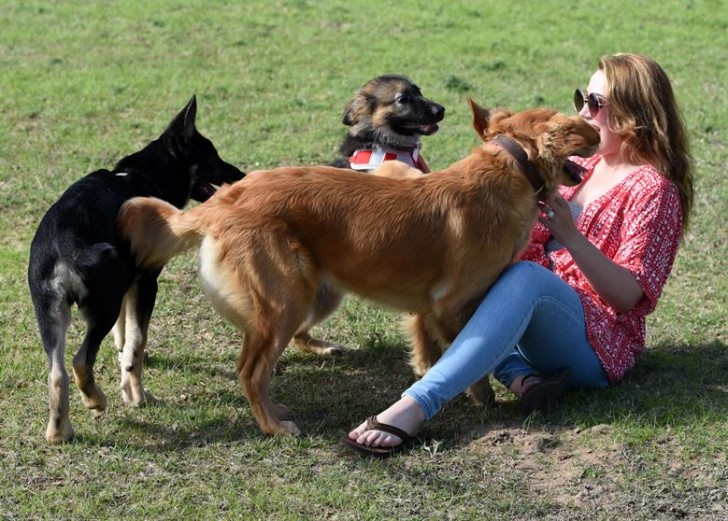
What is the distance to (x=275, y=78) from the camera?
36.3ft

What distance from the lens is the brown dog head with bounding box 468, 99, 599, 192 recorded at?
14.6 feet

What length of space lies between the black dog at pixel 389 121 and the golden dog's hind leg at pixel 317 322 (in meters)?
1.18

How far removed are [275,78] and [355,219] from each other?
22.8 feet

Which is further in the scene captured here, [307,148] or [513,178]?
[307,148]

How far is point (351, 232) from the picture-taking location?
4.43 m

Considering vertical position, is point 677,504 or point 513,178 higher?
point 513,178

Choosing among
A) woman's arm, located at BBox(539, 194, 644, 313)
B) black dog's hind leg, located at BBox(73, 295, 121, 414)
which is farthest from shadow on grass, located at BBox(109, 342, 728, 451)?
woman's arm, located at BBox(539, 194, 644, 313)

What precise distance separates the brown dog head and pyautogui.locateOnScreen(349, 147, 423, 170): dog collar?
146cm

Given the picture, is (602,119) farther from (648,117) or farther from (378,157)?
(378,157)

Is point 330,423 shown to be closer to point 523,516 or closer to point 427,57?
point 523,516

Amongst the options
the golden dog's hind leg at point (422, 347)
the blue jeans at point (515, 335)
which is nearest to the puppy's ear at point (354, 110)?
the golden dog's hind leg at point (422, 347)

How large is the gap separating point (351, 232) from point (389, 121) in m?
2.09

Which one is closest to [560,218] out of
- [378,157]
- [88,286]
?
[378,157]

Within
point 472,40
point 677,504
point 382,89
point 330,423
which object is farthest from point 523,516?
point 472,40
